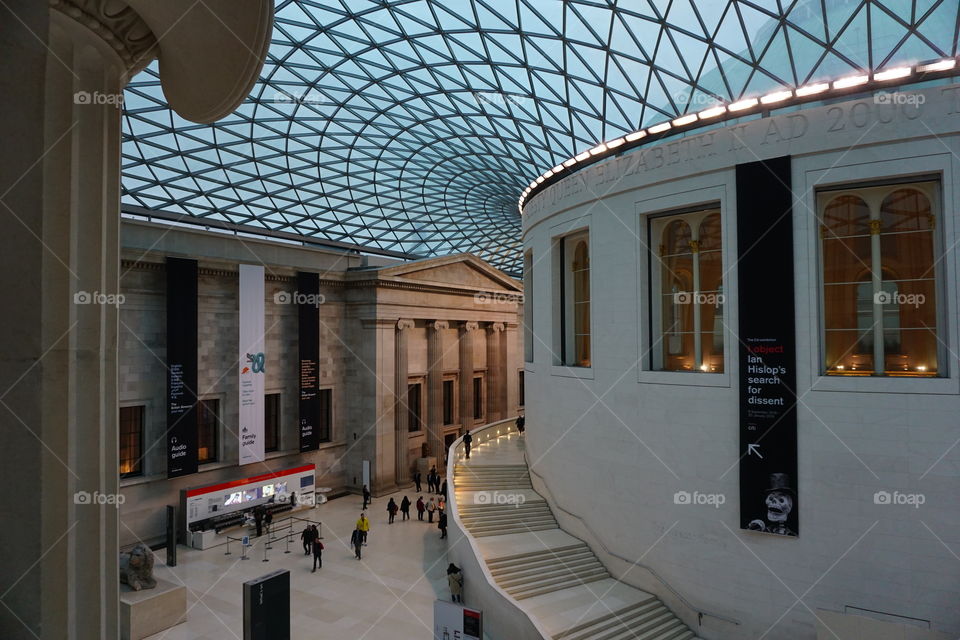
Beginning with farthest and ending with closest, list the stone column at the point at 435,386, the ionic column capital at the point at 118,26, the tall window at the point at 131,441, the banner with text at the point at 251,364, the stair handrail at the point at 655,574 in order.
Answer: the stone column at the point at 435,386, the banner with text at the point at 251,364, the tall window at the point at 131,441, the stair handrail at the point at 655,574, the ionic column capital at the point at 118,26

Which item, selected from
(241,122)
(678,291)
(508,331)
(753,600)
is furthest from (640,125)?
(508,331)

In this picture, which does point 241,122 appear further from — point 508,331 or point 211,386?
point 508,331

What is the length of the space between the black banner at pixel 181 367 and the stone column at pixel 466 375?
1926 centimetres

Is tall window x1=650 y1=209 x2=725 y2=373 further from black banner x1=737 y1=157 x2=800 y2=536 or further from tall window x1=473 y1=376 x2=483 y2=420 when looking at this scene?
tall window x1=473 y1=376 x2=483 y2=420

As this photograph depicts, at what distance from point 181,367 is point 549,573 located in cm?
1724

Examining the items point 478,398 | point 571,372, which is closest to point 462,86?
point 571,372

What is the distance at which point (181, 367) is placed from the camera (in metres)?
25.8

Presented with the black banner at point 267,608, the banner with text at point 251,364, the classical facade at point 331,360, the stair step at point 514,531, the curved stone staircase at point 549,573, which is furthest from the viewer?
the banner with text at point 251,364

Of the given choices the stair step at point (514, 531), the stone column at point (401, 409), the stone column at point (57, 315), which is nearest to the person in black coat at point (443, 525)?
the stair step at point (514, 531)

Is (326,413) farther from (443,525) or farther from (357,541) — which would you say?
(357,541)

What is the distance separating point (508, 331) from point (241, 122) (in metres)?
23.5

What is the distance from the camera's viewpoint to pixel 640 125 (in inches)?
984

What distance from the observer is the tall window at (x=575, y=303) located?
2378 centimetres

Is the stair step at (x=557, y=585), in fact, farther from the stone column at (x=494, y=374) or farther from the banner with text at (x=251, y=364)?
the stone column at (x=494, y=374)
